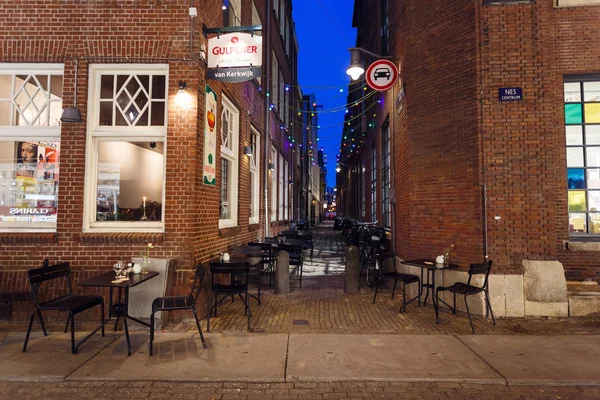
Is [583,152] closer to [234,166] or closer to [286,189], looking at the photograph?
[234,166]

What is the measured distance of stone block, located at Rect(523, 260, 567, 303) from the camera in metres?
5.95

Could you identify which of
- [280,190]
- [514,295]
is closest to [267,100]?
[280,190]

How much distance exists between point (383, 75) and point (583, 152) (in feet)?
14.0

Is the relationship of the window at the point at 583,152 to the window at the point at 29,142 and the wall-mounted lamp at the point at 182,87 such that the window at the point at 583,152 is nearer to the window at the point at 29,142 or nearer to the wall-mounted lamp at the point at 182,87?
the wall-mounted lamp at the point at 182,87

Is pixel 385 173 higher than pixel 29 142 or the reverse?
higher

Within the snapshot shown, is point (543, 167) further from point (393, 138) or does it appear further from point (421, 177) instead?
point (393, 138)

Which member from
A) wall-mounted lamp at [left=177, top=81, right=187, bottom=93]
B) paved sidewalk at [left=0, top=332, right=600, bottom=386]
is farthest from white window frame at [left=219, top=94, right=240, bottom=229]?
paved sidewalk at [left=0, top=332, right=600, bottom=386]

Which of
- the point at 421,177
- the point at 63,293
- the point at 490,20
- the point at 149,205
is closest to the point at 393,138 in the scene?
the point at 421,177

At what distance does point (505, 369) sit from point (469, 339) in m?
0.98

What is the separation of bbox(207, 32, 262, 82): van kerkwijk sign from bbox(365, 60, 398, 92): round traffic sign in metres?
3.49

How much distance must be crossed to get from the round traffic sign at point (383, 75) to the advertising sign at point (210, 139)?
3823 mm

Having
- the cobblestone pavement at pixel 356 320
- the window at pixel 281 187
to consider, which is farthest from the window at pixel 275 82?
the cobblestone pavement at pixel 356 320

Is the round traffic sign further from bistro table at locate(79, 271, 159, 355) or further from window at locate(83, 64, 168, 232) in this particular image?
bistro table at locate(79, 271, 159, 355)

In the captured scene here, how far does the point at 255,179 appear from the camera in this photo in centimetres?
1082
